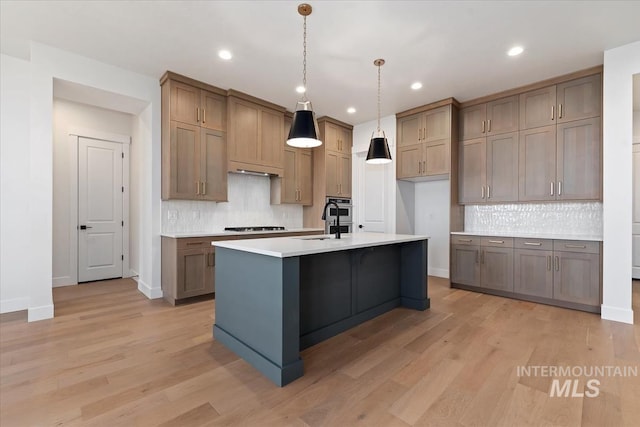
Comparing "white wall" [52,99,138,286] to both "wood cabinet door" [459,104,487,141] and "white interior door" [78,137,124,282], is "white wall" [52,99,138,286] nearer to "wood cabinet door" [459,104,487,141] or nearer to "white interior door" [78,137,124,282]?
"white interior door" [78,137,124,282]

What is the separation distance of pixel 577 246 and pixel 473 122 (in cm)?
221

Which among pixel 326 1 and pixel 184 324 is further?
Answer: pixel 184 324

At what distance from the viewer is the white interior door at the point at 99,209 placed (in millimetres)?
4945

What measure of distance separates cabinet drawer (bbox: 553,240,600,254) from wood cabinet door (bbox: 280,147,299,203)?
3.85 meters

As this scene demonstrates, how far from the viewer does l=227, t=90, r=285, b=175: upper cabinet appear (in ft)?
14.5

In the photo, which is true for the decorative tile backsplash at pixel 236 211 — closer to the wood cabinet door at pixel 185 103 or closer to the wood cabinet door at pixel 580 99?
the wood cabinet door at pixel 185 103

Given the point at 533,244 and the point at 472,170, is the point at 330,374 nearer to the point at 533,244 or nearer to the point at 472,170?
the point at 533,244

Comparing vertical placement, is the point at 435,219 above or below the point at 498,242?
above

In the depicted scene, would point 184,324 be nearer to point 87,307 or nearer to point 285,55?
point 87,307

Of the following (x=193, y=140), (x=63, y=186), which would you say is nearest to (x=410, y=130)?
(x=193, y=140)

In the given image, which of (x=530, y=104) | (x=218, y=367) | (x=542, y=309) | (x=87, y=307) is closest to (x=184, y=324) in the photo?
(x=218, y=367)

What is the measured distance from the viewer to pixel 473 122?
465cm

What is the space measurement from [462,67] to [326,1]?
2027 mm

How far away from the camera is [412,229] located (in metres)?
5.88
